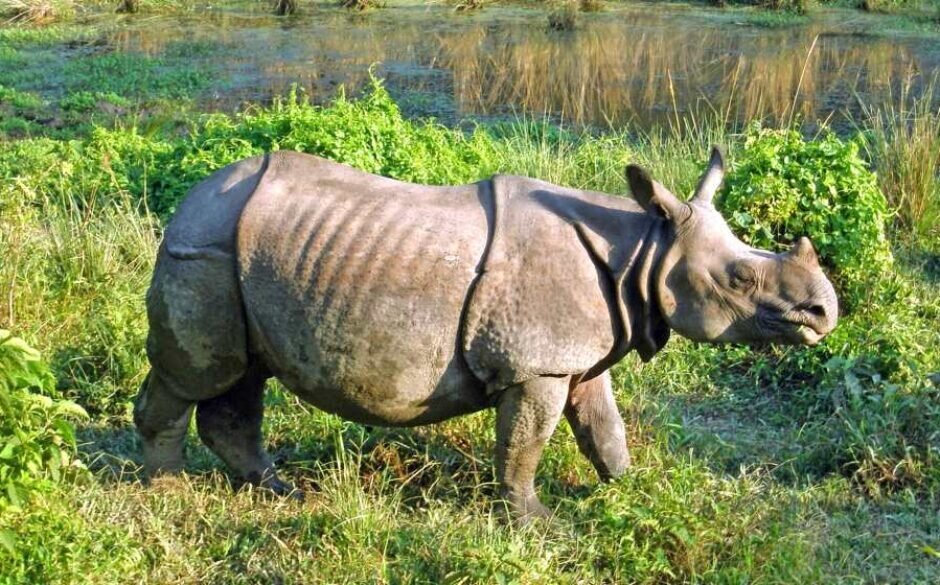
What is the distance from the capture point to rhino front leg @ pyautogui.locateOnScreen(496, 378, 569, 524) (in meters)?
4.63

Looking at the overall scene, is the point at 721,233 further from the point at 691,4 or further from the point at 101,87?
the point at 691,4

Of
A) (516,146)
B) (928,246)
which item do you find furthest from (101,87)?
(928,246)

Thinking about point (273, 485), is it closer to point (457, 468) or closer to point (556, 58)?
point (457, 468)

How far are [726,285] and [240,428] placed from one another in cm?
210

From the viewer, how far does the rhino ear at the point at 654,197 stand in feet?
15.0

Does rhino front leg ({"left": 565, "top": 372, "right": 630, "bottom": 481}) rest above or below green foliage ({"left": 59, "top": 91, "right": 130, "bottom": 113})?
above

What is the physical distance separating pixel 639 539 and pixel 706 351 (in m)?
2.43

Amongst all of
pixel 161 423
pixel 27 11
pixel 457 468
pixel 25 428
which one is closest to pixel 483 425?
pixel 457 468

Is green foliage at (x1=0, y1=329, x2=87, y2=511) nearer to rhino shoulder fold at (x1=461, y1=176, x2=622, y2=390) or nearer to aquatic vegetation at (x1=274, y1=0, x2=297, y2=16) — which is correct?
rhino shoulder fold at (x1=461, y1=176, x2=622, y2=390)

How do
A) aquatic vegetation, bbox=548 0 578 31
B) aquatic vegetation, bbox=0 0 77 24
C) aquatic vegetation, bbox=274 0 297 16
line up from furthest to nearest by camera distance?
aquatic vegetation, bbox=274 0 297 16, aquatic vegetation, bbox=548 0 578 31, aquatic vegetation, bbox=0 0 77 24

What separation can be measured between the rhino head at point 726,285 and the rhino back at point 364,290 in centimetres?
69

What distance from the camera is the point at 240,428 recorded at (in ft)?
17.0

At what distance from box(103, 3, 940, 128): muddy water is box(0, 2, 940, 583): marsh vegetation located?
7.81ft

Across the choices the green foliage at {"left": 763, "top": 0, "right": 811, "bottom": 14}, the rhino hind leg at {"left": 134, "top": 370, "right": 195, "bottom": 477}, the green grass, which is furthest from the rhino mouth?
the green foliage at {"left": 763, "top": 0, "right": 811, "bottom": 14}
